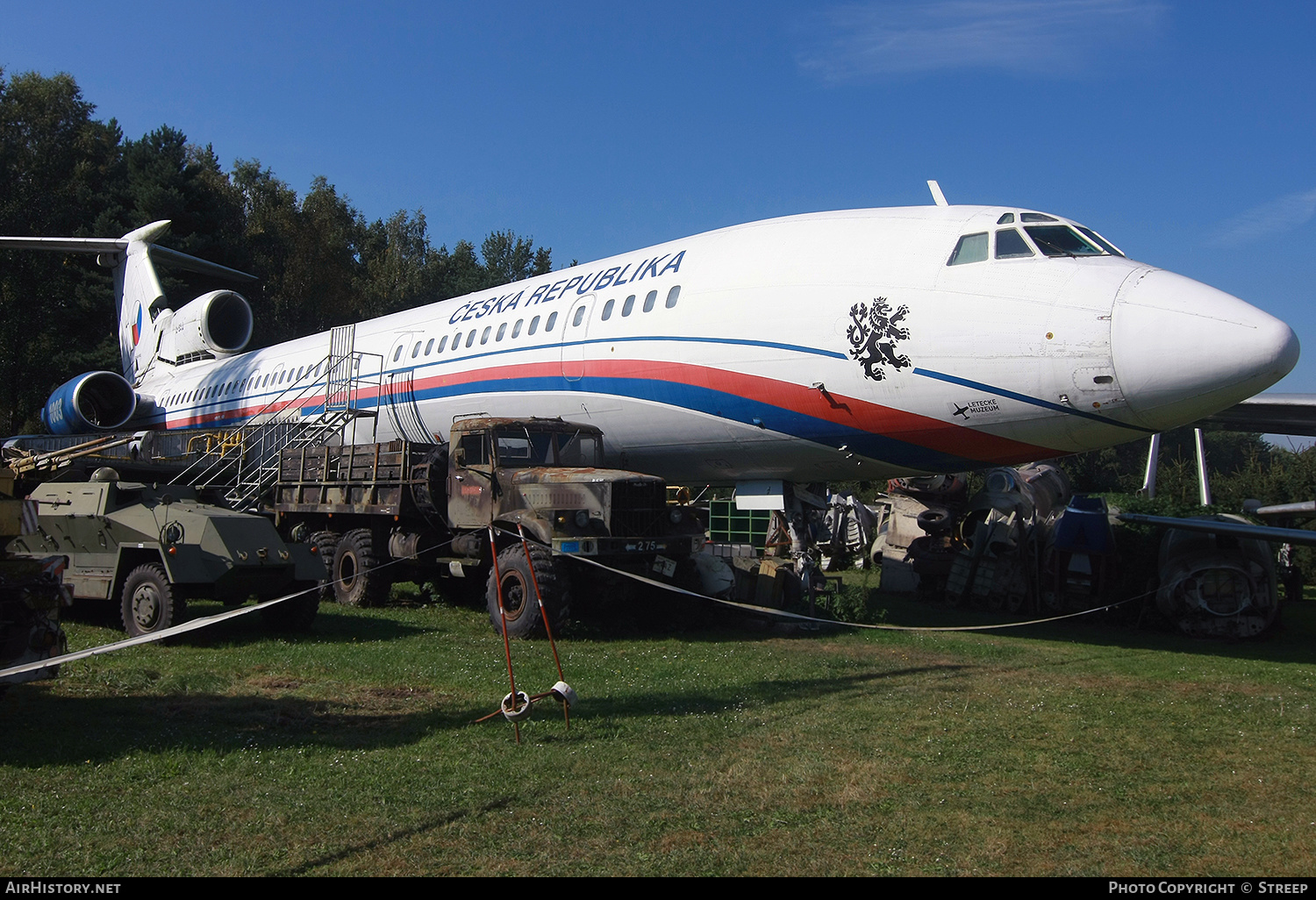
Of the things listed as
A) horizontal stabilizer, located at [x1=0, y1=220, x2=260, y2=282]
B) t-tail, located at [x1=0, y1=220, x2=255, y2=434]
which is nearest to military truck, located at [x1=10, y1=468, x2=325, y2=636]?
t-tail, located at [x1=0, y1=220, x2=255, y2=434]

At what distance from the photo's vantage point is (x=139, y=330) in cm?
2812

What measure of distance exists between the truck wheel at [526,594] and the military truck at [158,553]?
6.63 feet

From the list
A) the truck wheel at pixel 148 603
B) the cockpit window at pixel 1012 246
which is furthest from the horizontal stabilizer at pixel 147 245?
the cockpit window at pixel 1012 246

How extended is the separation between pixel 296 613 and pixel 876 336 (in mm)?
7042

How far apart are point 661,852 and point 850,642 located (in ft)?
22.2

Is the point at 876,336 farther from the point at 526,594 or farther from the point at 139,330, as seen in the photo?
the point at 139,330

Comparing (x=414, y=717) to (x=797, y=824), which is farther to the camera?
(x=414, y=717)

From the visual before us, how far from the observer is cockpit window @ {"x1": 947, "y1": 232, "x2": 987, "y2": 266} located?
32.1ft

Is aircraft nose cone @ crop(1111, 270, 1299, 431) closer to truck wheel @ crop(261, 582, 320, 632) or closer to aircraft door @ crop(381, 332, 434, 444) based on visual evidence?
truck wheel @ crop(261, 582, 320, 632)

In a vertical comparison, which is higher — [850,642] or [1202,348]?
[1202,348]

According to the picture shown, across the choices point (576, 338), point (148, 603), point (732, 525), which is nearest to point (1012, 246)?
point (576, 338)
